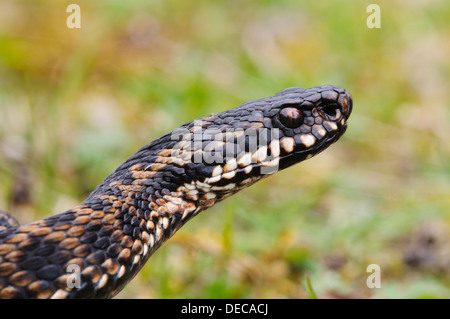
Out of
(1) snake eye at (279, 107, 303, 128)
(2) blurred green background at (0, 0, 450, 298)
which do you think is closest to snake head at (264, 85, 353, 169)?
(1) snake eye at (279, 107, 303, 128)

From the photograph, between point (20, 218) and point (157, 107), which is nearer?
point (20, 218)

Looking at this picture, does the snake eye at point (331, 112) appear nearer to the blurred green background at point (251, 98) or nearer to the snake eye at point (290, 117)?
the snake eye at point (290, 117)

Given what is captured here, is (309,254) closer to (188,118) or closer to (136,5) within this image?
Result: (188,118)

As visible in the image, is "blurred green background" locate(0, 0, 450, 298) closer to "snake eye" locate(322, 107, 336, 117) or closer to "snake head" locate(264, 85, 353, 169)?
"snake head" locate(264, 85, 353, 169)

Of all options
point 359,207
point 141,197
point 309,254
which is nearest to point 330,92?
point 141,197

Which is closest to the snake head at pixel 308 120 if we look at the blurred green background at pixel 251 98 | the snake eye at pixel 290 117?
the snake eye at pixel 290 117

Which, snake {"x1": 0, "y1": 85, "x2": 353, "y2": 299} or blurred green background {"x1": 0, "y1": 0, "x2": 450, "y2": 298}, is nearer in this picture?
snake {"x1": 0, "y1": 85, "x2": 353, "y2": 299}

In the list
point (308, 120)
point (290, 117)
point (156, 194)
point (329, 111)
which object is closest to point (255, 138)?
point (290, 117)
